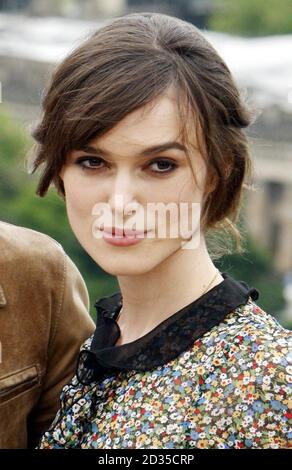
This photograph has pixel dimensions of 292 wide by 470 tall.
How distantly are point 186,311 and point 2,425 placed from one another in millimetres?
527

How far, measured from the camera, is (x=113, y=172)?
2.29 m

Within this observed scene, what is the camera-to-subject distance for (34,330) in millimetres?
2711

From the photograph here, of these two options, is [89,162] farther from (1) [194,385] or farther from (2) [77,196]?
(1) [194,385]

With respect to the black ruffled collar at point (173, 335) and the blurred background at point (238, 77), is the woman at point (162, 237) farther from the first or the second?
the blurred background at point (238, 77)

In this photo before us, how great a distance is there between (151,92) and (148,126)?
6cm

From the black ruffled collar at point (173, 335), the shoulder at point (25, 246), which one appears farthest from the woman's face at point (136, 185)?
the shoulder at point (25, 246)

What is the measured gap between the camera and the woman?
2176 millimetres

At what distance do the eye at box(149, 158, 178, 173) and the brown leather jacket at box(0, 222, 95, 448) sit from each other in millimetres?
547

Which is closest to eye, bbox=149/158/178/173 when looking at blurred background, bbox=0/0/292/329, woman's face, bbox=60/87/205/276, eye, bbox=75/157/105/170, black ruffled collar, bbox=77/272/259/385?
woman's face, bbox=60/87/205/276

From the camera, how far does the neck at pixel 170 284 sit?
238 centimetres

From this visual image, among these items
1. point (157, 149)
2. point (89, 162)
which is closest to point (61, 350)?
point (89, 162)

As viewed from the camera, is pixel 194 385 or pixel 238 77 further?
pixel 238 77

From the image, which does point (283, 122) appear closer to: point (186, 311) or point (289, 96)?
point (289, 96)

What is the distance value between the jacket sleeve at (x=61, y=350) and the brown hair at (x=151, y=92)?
0.42m
